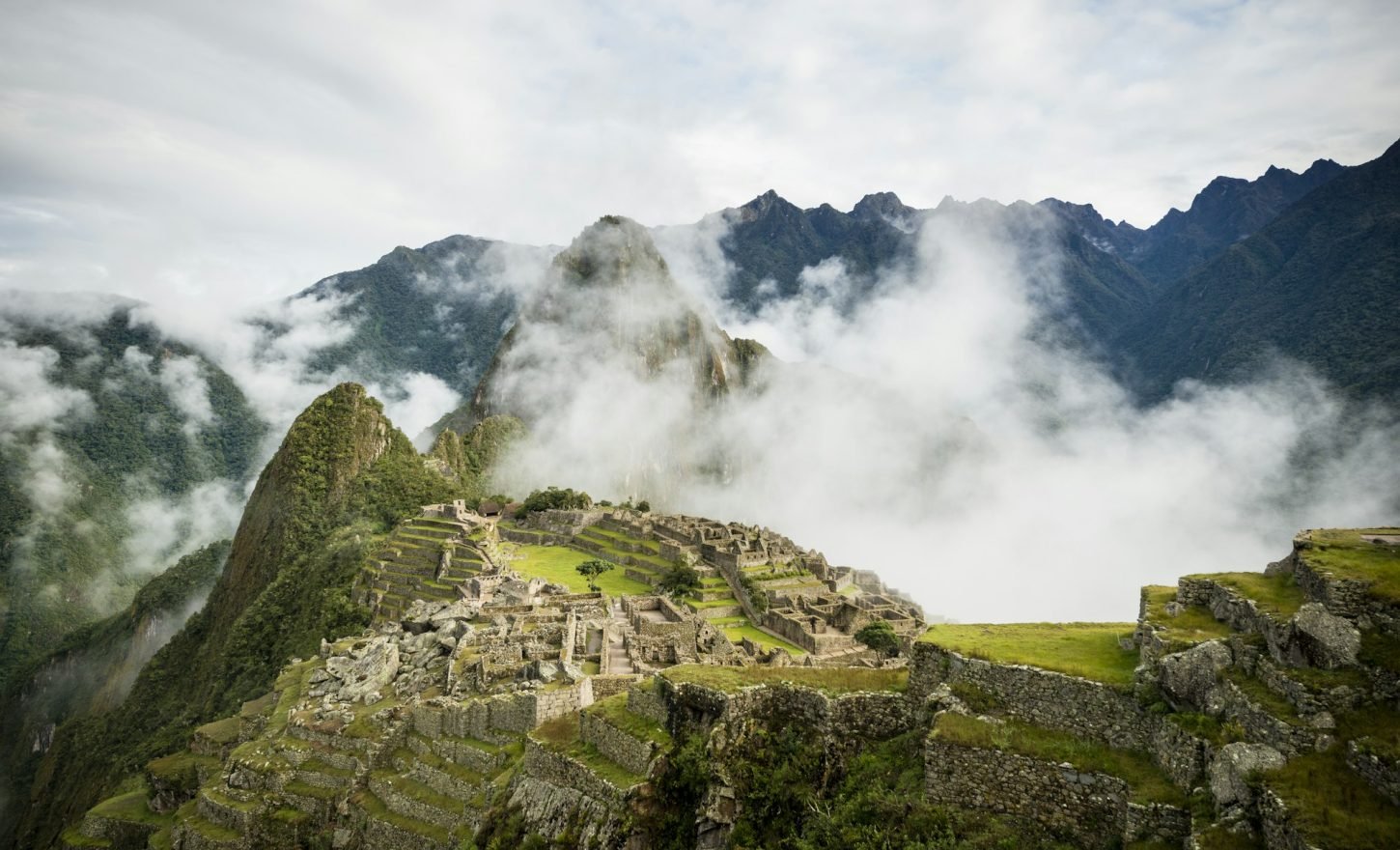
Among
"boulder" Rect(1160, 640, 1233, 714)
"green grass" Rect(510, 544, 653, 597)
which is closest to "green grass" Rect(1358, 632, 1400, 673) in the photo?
"boulder" Rect(1160, 640, 1233, 714)

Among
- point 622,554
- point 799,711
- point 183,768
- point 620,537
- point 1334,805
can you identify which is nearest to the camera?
point 1334,805

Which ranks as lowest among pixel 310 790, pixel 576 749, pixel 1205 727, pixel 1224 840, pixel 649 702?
pixel 310 790

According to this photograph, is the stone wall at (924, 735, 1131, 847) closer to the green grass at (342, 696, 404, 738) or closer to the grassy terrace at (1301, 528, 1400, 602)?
the grassy terrace at (1301, 528, 1400, 602)

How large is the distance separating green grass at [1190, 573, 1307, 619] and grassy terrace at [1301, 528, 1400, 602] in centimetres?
42

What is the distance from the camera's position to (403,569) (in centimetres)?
5941

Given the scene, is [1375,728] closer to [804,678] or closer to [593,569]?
[804,678]

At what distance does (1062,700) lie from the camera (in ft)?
31.4

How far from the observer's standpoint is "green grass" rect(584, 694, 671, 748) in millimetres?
12750

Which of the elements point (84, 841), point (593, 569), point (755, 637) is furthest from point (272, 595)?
point (755, 637)

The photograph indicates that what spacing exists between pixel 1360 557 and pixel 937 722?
5.06 metres

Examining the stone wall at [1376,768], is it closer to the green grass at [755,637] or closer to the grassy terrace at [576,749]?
the grassy terrace at [576,749]

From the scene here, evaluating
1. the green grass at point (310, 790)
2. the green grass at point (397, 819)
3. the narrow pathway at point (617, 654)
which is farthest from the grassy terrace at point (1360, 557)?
the green grass at point (310, 790)

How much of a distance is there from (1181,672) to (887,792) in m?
3.79

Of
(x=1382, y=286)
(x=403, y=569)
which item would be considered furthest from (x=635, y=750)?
(x=1382, y=286)
